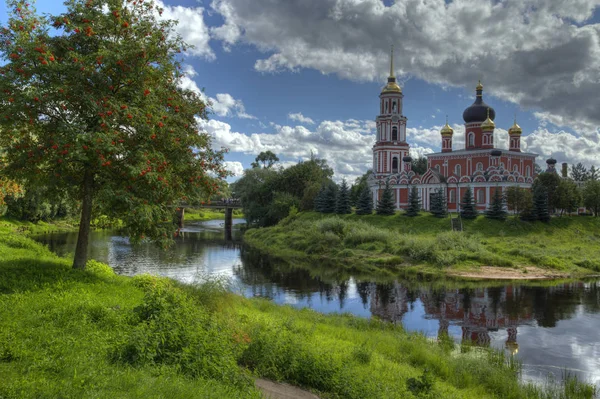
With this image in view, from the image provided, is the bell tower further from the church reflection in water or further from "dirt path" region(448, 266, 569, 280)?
the church reflection in water

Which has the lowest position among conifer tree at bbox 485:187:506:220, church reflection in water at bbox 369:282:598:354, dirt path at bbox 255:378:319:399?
church reflection in water at bbox 369:282:598:354

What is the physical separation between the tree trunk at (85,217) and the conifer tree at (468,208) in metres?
44.0

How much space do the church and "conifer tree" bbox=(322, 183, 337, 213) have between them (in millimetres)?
7609

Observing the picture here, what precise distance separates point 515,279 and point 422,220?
64.5 ft

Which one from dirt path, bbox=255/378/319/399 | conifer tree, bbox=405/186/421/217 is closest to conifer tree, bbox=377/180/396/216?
conifer tree, bbox=405/186/421/217

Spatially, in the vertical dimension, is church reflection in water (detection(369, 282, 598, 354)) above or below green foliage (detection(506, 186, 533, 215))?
below

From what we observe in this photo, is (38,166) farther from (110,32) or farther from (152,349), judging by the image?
(152,349)

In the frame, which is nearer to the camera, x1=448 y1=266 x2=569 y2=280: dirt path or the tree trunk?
the tree trunk

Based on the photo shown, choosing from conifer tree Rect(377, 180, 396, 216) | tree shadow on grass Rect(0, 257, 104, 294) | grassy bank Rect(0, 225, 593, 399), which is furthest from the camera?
conifer tree Rect(377, 180, 396, 216)

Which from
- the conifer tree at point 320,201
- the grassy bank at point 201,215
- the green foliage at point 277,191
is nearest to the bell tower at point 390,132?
the green foliage at point 277,191

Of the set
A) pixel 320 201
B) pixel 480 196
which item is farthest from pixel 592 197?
pixel 320 201

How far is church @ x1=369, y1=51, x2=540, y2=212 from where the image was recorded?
54.9 m

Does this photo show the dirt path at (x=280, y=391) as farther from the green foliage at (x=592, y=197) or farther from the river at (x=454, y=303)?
the green foliage at (x=592, y=197)

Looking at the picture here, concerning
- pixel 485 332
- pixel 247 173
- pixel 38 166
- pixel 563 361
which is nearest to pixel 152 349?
pixel 38 166
